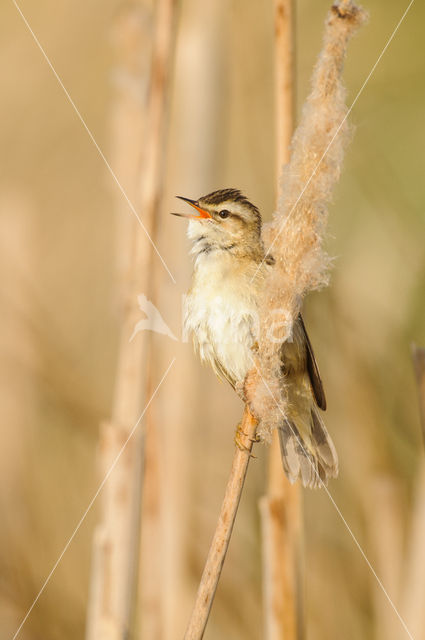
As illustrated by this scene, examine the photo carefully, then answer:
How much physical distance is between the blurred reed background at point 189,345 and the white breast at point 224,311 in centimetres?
10

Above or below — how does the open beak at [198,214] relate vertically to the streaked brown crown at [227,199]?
below

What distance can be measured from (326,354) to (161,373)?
64cm

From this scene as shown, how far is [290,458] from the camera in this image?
1526mm

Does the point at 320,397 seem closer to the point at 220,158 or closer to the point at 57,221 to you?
the point at 220,158

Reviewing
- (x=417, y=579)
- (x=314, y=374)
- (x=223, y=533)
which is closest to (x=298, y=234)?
(x=223, y=533)

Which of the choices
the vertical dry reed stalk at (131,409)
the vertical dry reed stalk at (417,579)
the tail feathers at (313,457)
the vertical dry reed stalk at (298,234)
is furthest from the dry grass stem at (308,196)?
the vertical dry reed stalk at (417,579)

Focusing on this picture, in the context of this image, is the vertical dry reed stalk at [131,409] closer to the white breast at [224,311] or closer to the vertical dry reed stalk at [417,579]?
the white breast at [224,311]

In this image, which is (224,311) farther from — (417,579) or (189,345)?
(417,579)

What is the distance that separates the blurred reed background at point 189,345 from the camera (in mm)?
1772

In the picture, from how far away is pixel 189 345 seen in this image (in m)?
1.76

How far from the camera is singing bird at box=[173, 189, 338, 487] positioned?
1.45 meters

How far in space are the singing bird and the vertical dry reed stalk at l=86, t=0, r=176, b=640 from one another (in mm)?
139

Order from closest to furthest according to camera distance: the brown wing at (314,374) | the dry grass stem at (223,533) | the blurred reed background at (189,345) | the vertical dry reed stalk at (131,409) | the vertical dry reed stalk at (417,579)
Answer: the dry grass stem at (223,533)
the vertical dry reed stalk at (131,409)
the brown wing at (314,374)
the vertical dry reed stalk at (417,579)
the blurred reed background at (189,345)

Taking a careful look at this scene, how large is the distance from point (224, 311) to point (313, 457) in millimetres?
412
